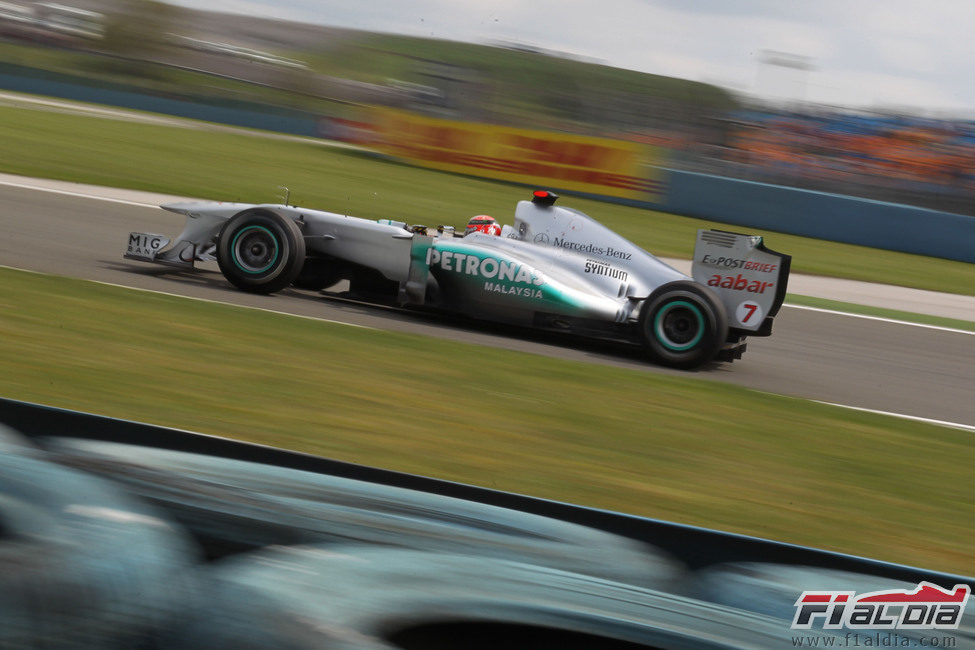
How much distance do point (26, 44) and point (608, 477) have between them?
47.3m

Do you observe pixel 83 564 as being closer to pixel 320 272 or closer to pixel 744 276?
pixel 744 276

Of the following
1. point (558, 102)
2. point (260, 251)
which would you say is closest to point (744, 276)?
point (260, 251)

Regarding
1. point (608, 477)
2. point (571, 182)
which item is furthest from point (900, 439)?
point (571, 182)

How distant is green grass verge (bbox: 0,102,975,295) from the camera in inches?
599

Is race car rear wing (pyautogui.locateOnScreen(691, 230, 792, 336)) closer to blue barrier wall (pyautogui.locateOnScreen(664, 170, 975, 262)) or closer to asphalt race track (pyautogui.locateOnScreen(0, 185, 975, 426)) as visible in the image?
asphalt race track (pyautogui.locateOnScreen(0, 185, 975, 426))

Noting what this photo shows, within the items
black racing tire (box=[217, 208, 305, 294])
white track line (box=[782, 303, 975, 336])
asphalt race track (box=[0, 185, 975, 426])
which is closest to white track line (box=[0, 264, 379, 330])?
asphalt race track (box=[0, 185, 975, 426])

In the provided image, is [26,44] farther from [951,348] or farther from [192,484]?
[192,484]

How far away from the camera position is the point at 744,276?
23.4 feet

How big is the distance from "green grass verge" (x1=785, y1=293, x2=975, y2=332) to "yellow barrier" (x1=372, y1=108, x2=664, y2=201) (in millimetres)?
9684

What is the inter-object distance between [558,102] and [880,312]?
1861cm

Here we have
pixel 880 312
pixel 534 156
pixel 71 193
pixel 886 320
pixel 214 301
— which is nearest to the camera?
pixel 214 301

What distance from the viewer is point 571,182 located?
73.7 ft

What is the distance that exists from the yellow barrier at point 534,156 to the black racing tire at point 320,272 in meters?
14.5

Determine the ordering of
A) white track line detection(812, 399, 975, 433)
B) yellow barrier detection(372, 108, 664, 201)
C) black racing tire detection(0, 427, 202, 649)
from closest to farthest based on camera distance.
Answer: black racing tire detection(0, 427, 202, 649) < white track line detection(812, 399, 975, 433) < yellow barrier detection(372, 108, 664, 201)
